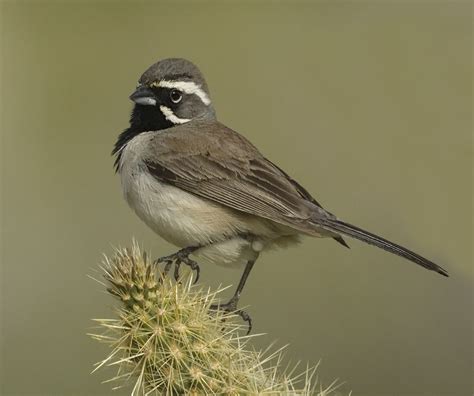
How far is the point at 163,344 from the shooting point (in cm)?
413

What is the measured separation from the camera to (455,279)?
898 centimetres

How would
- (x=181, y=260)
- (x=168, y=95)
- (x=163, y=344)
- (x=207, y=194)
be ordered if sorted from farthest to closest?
1. (x=168, y=95)
2. (x=207, y=194)
3. (x=181, y=260)
4. (x=163, y=344)

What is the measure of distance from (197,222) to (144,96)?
96cm

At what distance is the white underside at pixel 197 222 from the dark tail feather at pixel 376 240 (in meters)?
0.27

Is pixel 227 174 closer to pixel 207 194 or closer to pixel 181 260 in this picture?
pixel 207 194

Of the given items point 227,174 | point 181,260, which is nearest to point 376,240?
point 227,174

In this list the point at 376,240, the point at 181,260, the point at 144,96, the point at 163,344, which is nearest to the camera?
the point at 163,344

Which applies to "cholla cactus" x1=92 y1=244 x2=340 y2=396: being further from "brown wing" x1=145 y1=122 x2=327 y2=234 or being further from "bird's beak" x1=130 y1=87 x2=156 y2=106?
"bird's beak" x1=130 y1=87 x2=156 y2=106

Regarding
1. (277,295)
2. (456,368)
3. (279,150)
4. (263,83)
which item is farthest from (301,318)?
(263,83)

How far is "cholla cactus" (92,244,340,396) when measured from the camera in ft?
13.5

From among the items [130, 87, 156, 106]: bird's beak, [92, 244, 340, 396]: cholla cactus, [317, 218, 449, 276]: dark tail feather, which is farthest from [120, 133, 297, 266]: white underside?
[92, 244, 340, 396]: cholla cactus

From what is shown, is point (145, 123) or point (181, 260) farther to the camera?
point (145, 123)

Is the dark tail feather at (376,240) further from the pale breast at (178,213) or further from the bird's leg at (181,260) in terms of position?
the bird's leg at (181,260)

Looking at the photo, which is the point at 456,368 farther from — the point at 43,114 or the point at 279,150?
the point at 43,114
